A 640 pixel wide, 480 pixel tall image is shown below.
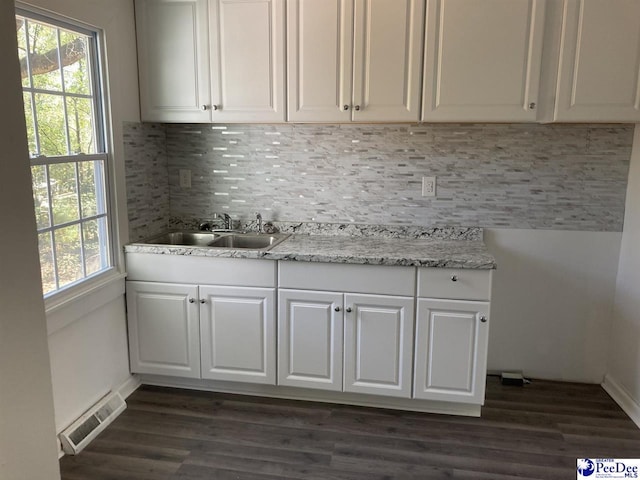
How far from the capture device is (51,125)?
7.20 ft

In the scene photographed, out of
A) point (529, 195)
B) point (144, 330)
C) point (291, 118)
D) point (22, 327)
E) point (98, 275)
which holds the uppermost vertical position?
point (291, 118)

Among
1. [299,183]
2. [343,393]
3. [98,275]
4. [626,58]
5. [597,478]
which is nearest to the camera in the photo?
[597,478]

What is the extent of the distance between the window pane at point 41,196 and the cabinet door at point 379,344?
142cm

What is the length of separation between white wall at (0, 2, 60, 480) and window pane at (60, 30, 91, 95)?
130 centimetres

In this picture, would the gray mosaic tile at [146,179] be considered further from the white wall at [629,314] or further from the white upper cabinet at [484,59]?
the white wall at [629,314]

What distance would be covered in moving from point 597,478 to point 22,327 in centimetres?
215

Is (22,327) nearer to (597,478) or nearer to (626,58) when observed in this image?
(597,478)

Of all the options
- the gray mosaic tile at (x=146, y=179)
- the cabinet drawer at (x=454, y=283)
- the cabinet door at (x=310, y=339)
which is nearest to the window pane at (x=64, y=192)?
the gray mosaic tile at (x=146, y=179)

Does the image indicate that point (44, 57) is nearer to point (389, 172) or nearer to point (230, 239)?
point (230, 239)

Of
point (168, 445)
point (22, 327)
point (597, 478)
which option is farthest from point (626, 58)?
point (168, 445)

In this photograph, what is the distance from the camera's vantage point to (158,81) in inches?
108

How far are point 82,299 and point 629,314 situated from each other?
9.20 feet

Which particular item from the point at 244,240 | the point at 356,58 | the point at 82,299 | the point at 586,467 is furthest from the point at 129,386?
the point at 586,467

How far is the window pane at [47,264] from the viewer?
2152mm
